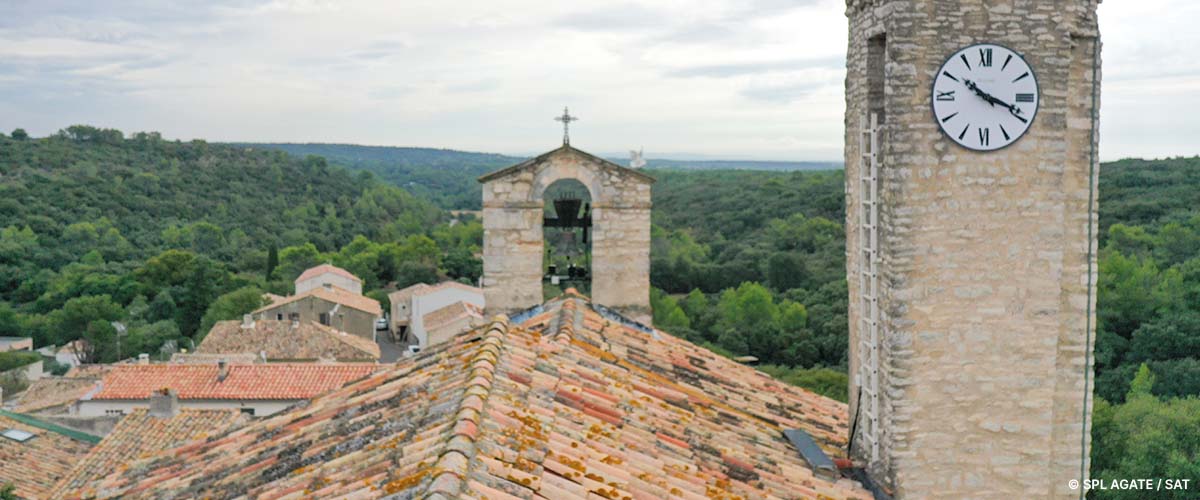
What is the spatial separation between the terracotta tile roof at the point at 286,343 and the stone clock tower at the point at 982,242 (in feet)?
89.9

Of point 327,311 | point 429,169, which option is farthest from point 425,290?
point 429,169

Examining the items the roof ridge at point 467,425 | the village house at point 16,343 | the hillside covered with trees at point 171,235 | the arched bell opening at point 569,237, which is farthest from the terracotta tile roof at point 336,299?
the roof ridge at point 467,425

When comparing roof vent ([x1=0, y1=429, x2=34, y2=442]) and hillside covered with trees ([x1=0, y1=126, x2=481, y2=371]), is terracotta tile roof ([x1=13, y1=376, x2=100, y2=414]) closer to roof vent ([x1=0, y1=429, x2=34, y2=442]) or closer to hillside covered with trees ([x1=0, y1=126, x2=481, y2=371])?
roof vent ([x1=0, y1=429, x2=34, y2=442])

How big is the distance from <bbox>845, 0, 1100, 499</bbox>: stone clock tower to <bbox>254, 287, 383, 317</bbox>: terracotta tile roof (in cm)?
3836

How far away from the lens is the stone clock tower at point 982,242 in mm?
5996

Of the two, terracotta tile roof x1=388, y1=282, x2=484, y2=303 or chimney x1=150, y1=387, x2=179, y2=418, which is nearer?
chimney x1=150, y1=387, x2=179, y2=418

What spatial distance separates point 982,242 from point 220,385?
23.1m

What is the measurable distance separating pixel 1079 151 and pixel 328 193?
88.7 m

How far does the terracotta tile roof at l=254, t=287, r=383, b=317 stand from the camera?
42844 mm

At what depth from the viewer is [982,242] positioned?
6098mm

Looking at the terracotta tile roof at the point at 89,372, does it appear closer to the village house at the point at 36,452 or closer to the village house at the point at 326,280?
the village house at the point at 36,452

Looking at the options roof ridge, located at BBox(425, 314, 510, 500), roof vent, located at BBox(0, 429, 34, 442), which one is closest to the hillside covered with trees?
roof vent, located at BBox(0, 429, 34, 442)

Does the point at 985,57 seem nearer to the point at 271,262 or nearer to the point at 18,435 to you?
the point at 18,435

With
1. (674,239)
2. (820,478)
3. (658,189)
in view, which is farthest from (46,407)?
(658,189)
